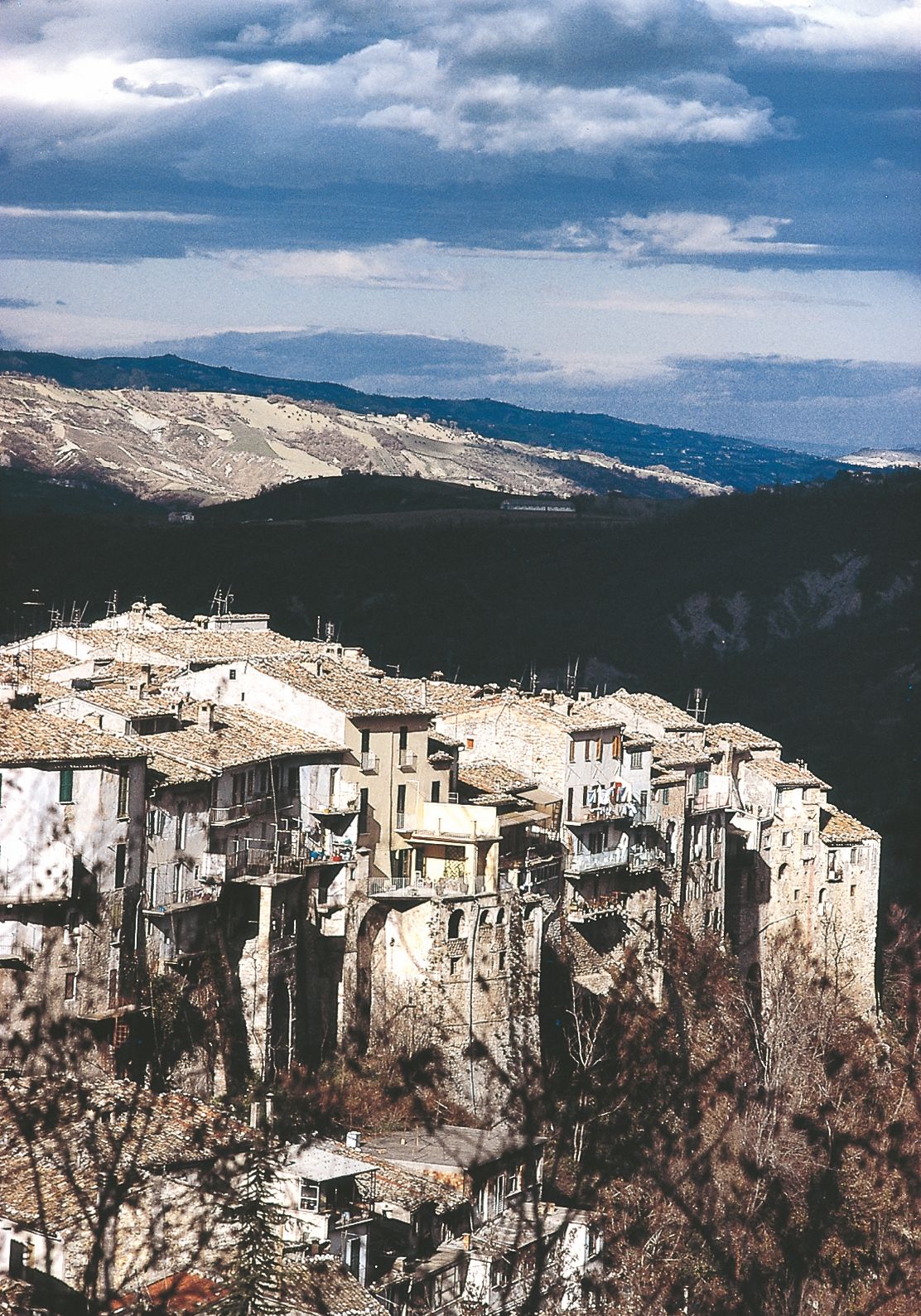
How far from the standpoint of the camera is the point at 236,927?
45.0 metres

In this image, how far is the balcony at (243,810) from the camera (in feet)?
148

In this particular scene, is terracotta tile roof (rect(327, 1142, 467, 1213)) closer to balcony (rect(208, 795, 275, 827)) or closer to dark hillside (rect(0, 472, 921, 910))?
balcony (rect(208, 795, 275, 827))

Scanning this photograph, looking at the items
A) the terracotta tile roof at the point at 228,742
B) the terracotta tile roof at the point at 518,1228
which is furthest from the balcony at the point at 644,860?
the terracotta tile roof at the point at 518,1228

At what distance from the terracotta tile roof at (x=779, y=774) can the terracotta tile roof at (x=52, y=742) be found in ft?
96.3

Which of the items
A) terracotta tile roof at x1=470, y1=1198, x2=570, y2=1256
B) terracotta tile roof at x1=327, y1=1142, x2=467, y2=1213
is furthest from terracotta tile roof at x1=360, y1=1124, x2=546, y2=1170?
terracotta tile roof at x1=470, y1=1198, x2=570, y2=1256

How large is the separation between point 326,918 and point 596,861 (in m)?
10.5

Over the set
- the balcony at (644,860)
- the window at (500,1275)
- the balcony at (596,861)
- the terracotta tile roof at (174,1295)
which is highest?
the balcony at (596,861)

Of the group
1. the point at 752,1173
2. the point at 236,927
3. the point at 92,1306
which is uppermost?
the point at 236,927

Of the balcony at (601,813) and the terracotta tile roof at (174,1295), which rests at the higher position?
the balcony at (601,813)

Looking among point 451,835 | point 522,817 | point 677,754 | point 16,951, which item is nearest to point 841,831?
point 677,754

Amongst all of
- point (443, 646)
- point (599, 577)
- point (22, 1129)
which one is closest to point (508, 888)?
point (22, 1129)

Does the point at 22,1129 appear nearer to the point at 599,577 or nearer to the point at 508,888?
the point at 508,888

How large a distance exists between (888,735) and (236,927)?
7538 centimetres

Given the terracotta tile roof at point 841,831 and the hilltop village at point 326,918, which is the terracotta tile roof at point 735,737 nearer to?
the hilltop village at point 326,918
